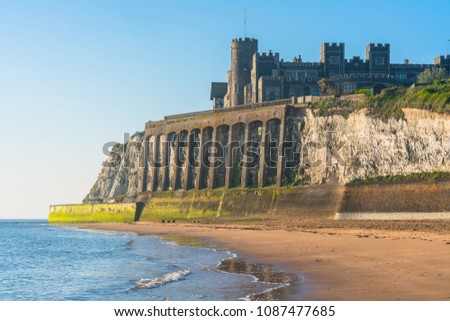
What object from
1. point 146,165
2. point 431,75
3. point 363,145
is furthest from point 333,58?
point 363,145

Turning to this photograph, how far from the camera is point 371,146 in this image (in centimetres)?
4656

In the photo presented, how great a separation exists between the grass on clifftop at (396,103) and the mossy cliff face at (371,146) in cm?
44

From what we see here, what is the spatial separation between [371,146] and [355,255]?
23115 mm

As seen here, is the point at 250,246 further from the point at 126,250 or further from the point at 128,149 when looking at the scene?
the point at 128,149

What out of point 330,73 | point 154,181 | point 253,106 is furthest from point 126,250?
point 330,73

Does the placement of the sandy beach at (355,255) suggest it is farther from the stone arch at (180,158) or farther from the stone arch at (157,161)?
the stone arch at (157,161)

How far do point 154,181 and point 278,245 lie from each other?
40.1 metres

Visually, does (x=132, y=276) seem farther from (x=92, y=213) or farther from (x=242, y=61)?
(x=242, y=61)

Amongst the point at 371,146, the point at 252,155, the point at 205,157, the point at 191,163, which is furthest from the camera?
the point at 191,163

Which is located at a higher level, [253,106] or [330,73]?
[330,73]

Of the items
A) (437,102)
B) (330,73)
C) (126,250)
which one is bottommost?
→ (126,250)

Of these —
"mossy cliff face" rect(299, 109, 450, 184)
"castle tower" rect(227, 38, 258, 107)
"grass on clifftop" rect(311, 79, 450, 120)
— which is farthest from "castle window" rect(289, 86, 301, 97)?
"grass on clifftop" rect(311, 79, 450, 120)

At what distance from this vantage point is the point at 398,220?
39.7m
